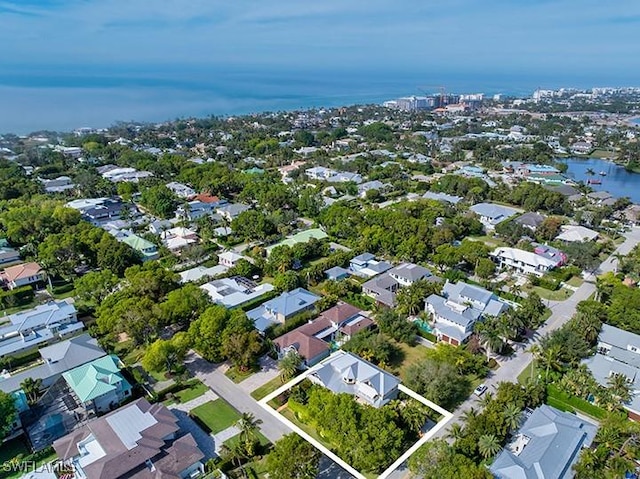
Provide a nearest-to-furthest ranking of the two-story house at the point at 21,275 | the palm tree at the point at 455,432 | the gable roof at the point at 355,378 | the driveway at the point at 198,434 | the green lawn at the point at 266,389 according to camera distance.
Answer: the palm tree at the point at 455,432, the driveway at the point at 198,434, the gable roof at the point at 355,378, the green lawn at the point at 266,389, the two-story house at the point at 21,275

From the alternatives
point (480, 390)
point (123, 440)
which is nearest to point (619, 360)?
point (480, 390)

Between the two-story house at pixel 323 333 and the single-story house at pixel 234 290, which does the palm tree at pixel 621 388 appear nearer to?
the two-story house at pixel 323 333

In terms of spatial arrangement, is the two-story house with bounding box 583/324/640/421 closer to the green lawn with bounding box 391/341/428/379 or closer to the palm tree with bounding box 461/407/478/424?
the palm tree with bounding box 461/407/478/424

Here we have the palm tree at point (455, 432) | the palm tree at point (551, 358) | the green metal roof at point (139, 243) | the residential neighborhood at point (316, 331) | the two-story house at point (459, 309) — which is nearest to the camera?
the residential neighborhood at point (316, 331)

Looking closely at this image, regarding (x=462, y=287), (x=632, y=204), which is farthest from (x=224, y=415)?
(x=632, y=204)

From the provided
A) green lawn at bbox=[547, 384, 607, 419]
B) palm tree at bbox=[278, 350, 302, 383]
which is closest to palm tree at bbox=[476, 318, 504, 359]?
green lawn at bbox=[547, 384, 607, 419]

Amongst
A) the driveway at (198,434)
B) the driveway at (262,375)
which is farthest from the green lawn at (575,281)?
the driveway at (198,434)

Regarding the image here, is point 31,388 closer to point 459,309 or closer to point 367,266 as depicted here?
point 367,266
